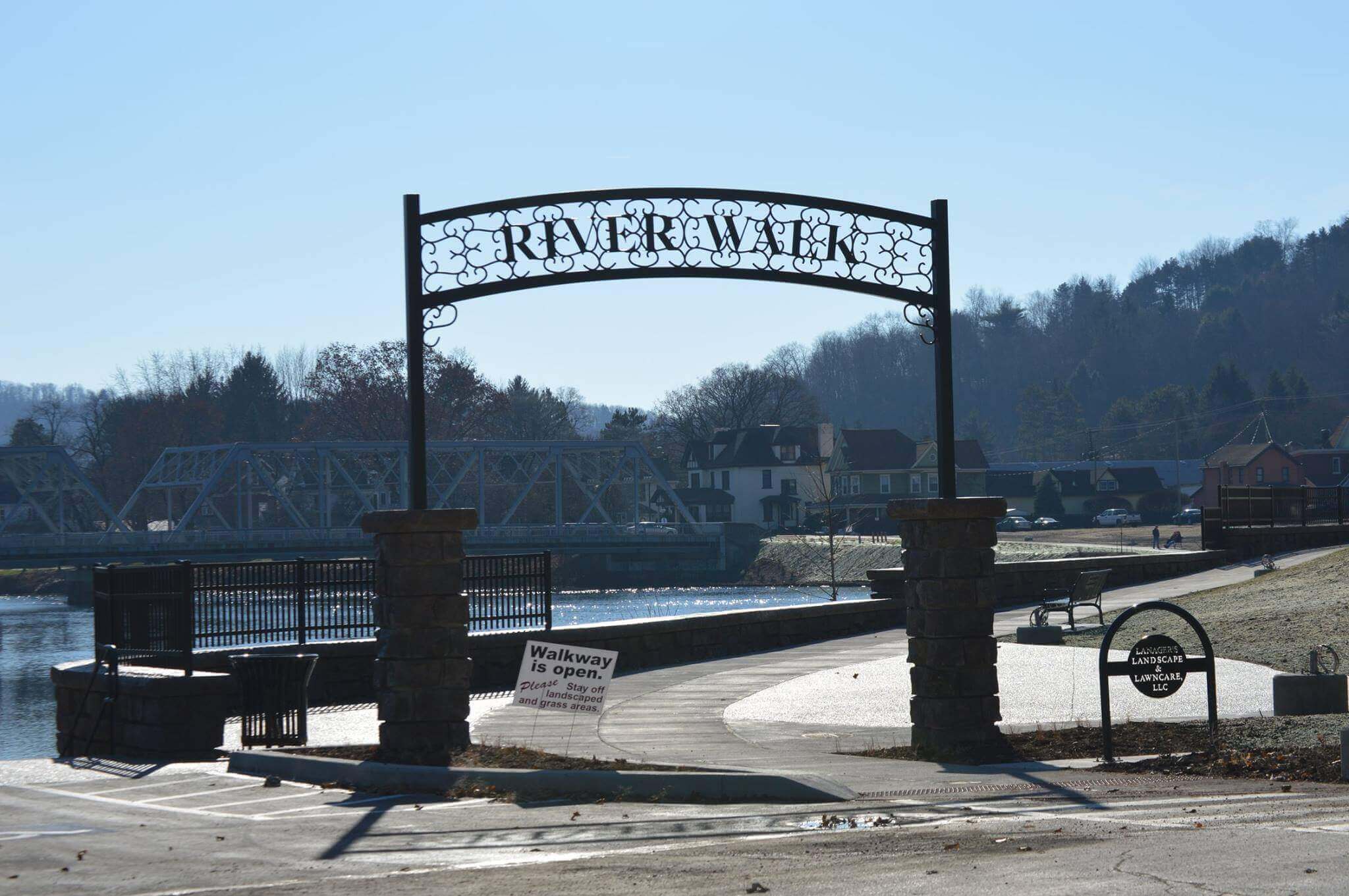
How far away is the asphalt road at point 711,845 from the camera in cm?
709

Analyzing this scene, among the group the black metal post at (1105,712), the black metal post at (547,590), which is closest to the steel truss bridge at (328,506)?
the black metal post at (547,590)

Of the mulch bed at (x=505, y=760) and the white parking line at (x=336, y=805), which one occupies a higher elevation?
the mulch bed at (x=505, y=760)

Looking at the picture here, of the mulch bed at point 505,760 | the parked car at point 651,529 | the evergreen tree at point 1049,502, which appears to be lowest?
the mulch bed at point 505,760

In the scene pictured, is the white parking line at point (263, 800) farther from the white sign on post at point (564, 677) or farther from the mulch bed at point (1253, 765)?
the mulch bed at point (1253, 765)

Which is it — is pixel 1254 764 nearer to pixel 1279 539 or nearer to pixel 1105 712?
pixel 1105 712

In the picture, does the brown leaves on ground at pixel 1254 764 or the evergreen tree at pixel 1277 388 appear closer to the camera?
the brown leaves on ground at pixel 1254 764

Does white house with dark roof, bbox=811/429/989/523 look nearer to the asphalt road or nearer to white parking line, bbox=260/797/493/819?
white parking line, bbox=260/797/493/819

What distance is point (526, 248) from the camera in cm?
1241

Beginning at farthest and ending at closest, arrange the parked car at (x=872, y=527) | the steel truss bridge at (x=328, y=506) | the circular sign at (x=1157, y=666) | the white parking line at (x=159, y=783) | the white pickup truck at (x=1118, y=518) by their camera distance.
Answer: the white pickup truck at (x=1118, y=518), the parked car at (x=872, y=527), the steel truss bridge at (x=328, y=506), the white parking line at (x=159, y=783), the circular sign at (x=1157, y=666)

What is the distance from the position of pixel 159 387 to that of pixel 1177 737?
443 feet

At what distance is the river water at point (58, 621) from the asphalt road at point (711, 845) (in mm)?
10988

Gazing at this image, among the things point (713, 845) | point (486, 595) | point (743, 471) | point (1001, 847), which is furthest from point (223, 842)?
point (743, 471)

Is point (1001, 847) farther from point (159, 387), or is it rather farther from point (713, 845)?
point (159, 387)

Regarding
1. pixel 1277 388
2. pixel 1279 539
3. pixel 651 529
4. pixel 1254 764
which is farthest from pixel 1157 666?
pixel 1277 388
